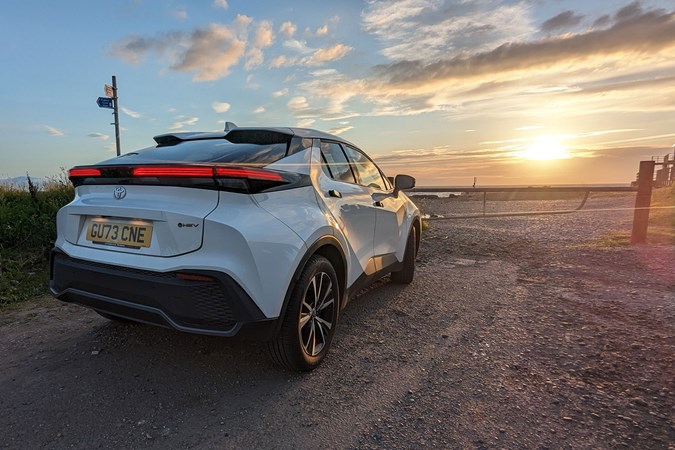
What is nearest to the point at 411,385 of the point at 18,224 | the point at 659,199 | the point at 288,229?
the point at 288,229

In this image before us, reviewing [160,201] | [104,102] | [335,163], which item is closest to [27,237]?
[160,201]

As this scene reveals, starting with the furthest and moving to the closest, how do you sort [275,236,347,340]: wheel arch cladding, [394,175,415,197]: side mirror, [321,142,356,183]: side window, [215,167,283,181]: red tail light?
[394,175,415,197]: side mirror, [321,142,356,183]: side window, [275,236,347,340]: wheel arch cladding, [215,167,283,181]: red tail light

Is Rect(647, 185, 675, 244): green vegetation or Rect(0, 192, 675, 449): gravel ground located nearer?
Rect(0, 192, 675, 449): gravel ground

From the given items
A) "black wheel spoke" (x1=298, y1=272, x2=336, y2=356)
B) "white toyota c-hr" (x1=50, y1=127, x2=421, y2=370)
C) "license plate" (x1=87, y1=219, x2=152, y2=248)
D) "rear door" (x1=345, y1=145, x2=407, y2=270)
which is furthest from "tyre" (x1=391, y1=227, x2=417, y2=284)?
"license plate" (x1=87, y1=219, x2=152, y2=248)

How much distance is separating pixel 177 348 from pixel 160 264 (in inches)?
46.6

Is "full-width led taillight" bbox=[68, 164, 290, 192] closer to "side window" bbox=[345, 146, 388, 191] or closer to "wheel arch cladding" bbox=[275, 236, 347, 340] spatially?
"wheel arch cladding" bbox=[275, 236, 347, 340]

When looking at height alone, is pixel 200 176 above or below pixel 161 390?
above

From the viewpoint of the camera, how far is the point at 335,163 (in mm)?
3639

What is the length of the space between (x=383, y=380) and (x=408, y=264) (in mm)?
2383

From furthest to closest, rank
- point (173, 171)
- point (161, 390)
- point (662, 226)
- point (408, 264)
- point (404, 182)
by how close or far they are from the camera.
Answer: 1. point (662, 226)
2. point (408, 264)
3. point (404, 182)
4. point (161, 390)
5. point (173, 171)

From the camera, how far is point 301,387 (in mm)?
2787

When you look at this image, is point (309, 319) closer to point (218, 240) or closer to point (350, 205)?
point (218, 240)

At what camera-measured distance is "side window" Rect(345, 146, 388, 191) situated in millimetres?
4117

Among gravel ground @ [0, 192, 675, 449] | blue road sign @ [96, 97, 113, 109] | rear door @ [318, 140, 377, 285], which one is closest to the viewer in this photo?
gravel ground @ [0, 192, 675, 449]
